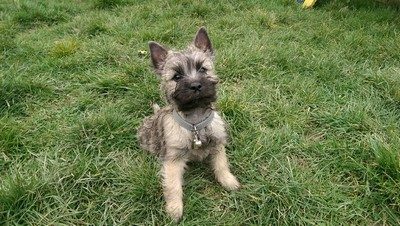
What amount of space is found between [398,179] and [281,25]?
4362 millimetres

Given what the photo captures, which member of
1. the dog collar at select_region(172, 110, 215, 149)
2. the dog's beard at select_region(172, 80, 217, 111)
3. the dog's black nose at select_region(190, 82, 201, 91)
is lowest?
the dog collar at select_region(172, 110, 215, 149)

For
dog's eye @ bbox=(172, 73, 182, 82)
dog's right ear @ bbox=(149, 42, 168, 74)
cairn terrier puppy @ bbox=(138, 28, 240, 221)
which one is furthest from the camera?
dog's right ear @ bbox=(149, 42, 168, 74)

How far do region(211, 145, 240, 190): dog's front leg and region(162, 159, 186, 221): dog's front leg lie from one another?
0.37 m

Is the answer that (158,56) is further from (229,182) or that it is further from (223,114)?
(229,182)

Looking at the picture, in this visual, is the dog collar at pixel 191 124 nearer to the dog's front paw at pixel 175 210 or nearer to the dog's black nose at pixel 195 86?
the dog's black nose at pixel 195 86

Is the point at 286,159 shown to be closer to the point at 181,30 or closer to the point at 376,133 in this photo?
the point at 376,133

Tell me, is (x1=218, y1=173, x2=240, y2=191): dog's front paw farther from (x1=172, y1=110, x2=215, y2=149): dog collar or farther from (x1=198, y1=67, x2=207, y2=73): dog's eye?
(x1=198, y1=67, x2=207, y2=73): dog's eye

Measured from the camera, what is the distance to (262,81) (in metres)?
5.20

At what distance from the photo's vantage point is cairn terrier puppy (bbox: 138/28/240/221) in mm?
3293

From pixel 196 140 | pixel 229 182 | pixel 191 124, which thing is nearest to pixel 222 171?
pixel 229 182

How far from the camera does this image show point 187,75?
3361 mm

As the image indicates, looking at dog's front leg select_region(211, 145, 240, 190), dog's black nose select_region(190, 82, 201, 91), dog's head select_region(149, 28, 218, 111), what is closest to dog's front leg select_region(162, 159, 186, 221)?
dog's front leg select_region(211, 145, 240, 190)

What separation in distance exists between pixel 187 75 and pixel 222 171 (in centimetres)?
97

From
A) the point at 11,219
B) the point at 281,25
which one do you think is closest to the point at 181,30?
the point at 281,25
